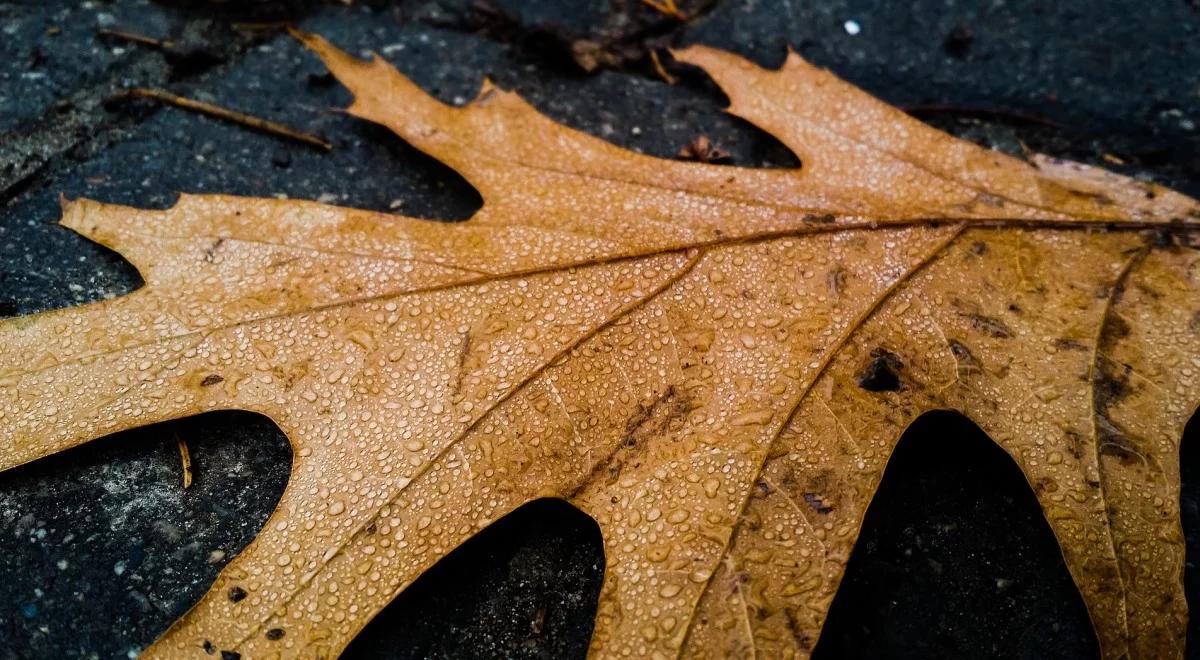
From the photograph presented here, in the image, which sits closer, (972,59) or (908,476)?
(908,476)

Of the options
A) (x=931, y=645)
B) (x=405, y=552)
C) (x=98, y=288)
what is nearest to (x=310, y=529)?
(x=405, y=552)

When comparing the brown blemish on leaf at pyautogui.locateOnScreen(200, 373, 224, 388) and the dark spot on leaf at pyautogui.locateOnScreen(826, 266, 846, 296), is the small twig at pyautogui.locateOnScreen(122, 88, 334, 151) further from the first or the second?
the dark spot on leaf at pyautogui.locateOnScreen(826, 266, 846, 296)

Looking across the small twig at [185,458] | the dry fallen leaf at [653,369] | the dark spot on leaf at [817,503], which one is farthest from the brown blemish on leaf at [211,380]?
the dark spot on leaf at [817,503]

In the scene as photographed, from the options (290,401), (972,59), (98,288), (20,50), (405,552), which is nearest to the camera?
(405,552)

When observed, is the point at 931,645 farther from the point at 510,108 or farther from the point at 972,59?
the point at 972,59

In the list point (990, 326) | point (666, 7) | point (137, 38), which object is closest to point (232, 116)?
point (137, 38)

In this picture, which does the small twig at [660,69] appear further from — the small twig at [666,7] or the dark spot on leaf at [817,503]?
the dark spot on leaf at [817,503]

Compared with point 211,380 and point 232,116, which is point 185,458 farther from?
point 232,116

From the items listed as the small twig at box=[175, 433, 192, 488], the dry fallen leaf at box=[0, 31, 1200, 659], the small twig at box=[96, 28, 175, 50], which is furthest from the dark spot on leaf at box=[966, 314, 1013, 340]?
the small twig at box=[96, 28, 175, 50]
